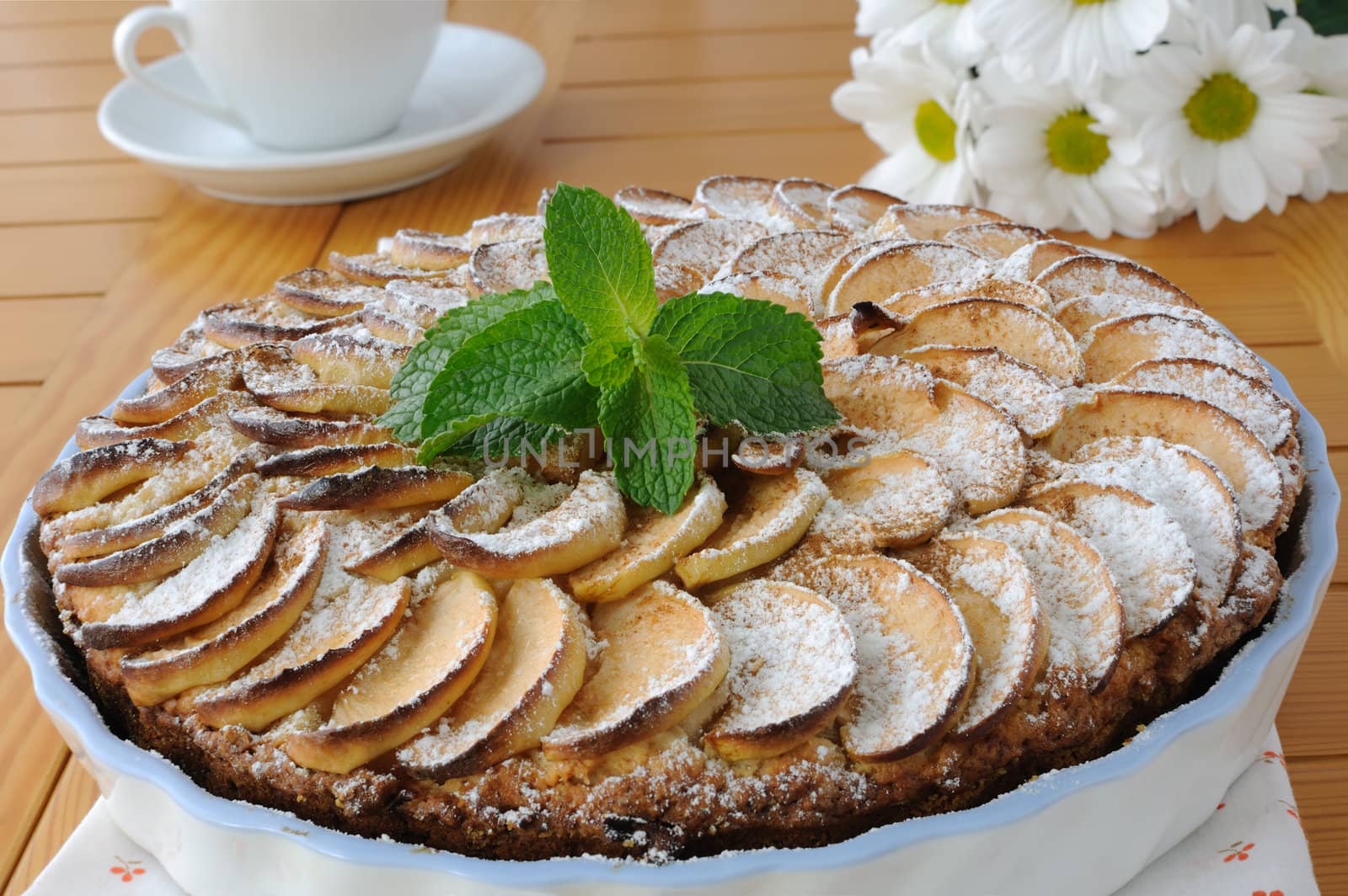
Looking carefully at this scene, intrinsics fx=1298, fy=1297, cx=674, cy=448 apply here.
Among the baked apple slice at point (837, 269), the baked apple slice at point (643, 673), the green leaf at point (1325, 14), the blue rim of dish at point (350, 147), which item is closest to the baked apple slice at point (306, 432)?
the baked apple slice at point (643, 673)

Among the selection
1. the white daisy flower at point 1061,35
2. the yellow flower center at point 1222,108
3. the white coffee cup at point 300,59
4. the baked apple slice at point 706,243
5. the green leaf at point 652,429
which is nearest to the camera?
the green leaf at point 652,429

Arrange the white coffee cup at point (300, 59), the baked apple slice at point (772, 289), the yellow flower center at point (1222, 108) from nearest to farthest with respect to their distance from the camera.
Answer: the baked apple slice at point (772, 289), the yellow flower center at point (1222, 108), the white coffee cup at point (300, 59)

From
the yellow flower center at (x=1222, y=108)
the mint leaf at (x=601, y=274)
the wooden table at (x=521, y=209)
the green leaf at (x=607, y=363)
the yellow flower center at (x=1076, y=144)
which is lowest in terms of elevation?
the wooden table at (x=521, y=209)

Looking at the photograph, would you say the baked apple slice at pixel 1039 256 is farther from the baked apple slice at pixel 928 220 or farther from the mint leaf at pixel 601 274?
the mint leaf at pixel 601 274

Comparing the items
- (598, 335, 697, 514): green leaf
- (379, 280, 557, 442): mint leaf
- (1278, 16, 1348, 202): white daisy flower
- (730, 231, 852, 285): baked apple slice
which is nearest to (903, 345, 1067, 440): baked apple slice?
(730, 231, 852, 285): baked apple slice

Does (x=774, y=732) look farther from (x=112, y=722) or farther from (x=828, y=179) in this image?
(x=828, y=179)

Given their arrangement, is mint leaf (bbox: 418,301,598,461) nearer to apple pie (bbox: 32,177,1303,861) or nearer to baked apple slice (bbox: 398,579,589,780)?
apple pie (bbox: 32,177,1303,861)

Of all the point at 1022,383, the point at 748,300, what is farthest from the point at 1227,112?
the point at 748,300
